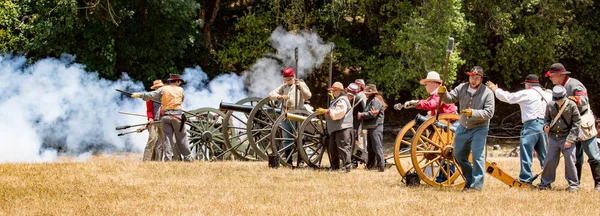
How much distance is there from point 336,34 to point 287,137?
11.3 meters

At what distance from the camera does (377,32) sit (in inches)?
934

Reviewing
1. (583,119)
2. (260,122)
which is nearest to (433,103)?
(583,119)

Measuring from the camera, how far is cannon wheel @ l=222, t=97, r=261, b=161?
1353cm

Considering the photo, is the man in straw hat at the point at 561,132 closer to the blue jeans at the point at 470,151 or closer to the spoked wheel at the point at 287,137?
the blue jeans at the point at 470,151

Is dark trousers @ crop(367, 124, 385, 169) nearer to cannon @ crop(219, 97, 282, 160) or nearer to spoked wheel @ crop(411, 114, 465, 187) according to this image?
cannon @ crop(219, 97, 282, 160)

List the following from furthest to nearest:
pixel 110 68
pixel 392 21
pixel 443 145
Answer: pixel 392 21, pixel 110 68, pixel 443 145

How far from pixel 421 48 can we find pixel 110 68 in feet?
24.0

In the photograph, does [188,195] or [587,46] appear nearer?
[188,195]

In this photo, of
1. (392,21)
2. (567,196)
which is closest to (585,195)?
(567,196)

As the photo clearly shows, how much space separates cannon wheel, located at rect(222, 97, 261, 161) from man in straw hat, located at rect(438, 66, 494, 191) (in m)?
4.72

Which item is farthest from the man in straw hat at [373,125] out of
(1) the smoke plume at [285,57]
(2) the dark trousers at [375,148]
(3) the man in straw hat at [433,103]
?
(1) the smoke plume at [285,57]

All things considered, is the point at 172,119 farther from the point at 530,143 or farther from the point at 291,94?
the point at 530,143

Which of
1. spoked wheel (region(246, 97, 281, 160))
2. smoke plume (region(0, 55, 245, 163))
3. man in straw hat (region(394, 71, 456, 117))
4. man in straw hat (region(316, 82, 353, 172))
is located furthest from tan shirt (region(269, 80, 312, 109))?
smoke plume (region(0, 55, 245, 163))

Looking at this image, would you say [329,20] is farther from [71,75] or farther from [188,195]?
[188,195]
